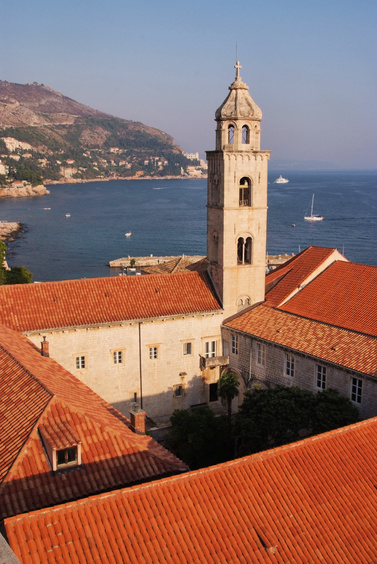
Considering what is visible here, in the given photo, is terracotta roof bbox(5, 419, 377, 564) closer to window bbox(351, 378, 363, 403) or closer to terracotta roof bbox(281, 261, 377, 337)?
window bbox(351, 378, 363, 403)

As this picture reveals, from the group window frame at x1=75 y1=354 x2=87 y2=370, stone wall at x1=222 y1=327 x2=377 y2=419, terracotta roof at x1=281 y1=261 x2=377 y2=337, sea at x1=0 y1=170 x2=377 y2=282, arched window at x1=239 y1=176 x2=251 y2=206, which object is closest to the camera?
stone wall at x1=222 y1=327 x2=377 y2=419

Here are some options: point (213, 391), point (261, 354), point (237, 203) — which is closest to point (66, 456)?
point (261, 354)

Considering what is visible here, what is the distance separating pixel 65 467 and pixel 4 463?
168 centimetres

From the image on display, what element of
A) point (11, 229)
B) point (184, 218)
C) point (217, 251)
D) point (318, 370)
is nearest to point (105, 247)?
point (11, 229)

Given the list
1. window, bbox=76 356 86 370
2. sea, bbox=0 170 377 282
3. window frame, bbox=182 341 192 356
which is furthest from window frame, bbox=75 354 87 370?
sea, bbox=0 170 377 282

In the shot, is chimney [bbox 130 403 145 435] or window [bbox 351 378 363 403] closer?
chimney [bbox 130 403 145 435]

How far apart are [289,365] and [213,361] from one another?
5.41 m

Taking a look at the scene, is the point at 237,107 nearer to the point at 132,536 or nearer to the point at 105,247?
the point at 132,536

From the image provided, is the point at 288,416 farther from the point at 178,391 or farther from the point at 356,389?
the point at 178,391

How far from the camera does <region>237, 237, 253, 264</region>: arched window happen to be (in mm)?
36156

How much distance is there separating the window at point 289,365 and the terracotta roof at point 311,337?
0.70 metres

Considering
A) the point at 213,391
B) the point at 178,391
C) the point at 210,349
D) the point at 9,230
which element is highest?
the point at 210,349

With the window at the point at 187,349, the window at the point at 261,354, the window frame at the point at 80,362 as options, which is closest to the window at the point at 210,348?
the window at the point at 187,349

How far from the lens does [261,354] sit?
107ft
